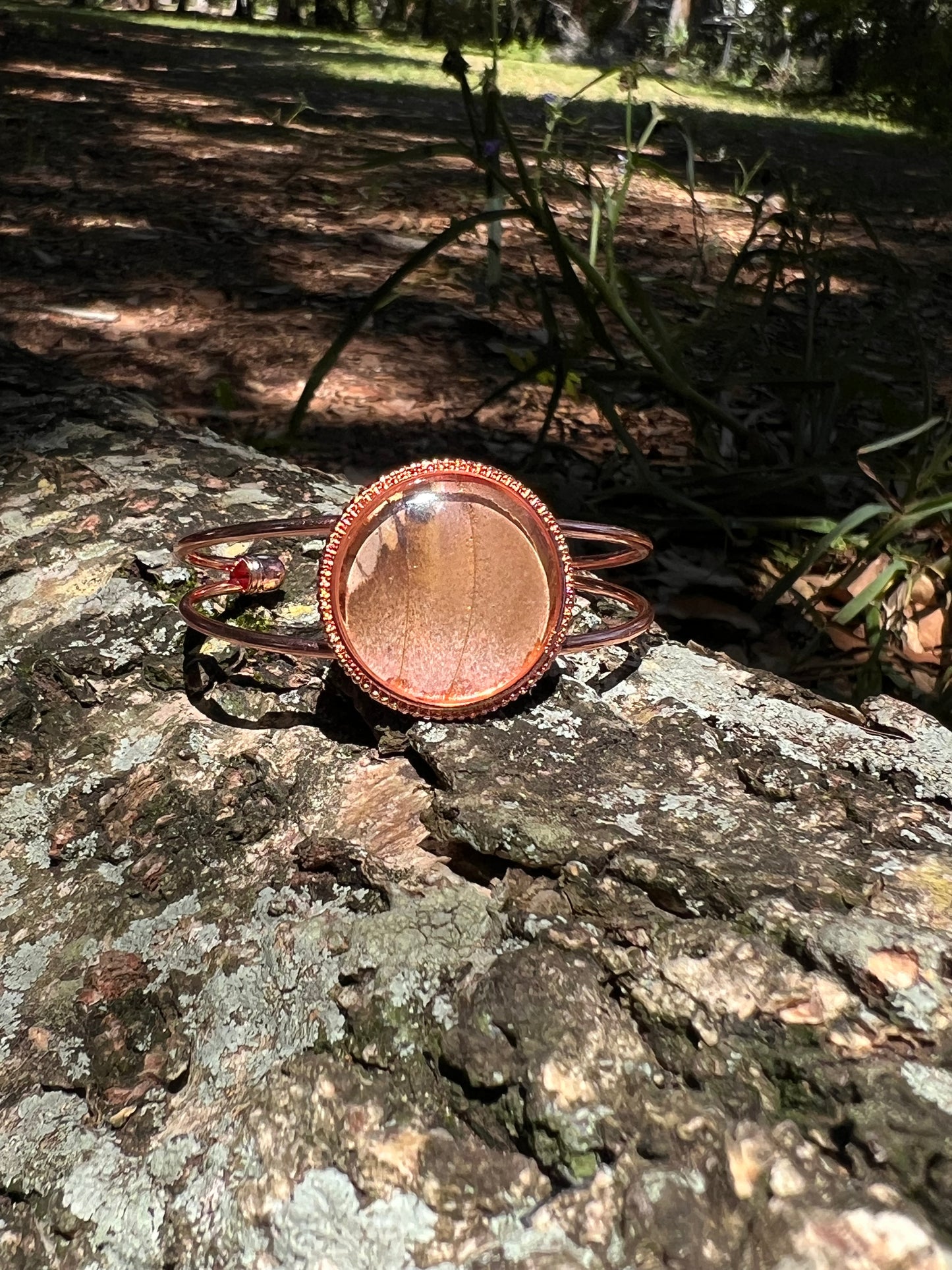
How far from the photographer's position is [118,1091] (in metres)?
0.87

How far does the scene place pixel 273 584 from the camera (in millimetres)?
1438

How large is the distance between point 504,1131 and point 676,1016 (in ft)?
0.55

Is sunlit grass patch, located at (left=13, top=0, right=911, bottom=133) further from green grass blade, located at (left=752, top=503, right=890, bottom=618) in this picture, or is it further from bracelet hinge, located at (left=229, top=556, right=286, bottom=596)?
bracelet hinge, located at (left=229, top=556, right=286, bottom=596)

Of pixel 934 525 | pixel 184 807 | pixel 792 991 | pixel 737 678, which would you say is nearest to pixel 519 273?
pixel 934 525

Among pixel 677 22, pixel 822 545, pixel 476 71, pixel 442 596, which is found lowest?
pixel 476 71

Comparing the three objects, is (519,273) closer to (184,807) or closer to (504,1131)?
(184,807)

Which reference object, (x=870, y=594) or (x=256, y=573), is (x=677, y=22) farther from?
(x=256, y=573)

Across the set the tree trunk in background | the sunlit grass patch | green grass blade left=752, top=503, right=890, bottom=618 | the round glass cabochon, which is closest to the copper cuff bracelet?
the round glass cabochon

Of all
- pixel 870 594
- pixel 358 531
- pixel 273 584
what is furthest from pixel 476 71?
pixel 358 531

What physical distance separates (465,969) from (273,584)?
69cm

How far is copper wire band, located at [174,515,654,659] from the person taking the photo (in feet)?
4.18

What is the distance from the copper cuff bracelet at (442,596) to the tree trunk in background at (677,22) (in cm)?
2019

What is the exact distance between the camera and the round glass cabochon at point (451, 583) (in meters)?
1.23

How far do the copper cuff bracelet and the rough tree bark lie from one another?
0.05 m
